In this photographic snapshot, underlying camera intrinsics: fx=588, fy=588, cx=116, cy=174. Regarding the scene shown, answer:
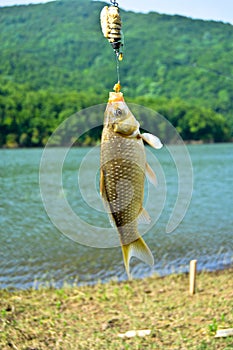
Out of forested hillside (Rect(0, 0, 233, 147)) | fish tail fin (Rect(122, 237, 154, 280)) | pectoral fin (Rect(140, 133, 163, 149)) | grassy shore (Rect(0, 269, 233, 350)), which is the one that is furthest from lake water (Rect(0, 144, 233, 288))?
forested hillside (Rect(0, 0, 233, 147))

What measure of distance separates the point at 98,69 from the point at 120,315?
91623mm

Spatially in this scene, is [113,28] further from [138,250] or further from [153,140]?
[138,250]

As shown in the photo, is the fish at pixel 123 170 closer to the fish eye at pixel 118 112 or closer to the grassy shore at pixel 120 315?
the fish eye at pixel 118 112

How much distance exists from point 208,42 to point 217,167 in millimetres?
49706

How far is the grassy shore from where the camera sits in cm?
578

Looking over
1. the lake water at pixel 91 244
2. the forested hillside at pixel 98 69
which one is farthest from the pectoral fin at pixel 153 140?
the forested hillside at pixel 98 69

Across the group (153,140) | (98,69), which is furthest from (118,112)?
(98,69)

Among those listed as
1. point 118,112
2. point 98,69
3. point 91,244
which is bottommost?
point 91,244

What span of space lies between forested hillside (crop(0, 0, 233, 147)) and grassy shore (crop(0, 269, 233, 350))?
34.0m

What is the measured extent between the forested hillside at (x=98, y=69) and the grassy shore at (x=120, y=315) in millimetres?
33957

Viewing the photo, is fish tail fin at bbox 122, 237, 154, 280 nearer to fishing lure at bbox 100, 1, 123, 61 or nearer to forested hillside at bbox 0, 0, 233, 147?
fishing lure at bbox 100, 1, 123, 61

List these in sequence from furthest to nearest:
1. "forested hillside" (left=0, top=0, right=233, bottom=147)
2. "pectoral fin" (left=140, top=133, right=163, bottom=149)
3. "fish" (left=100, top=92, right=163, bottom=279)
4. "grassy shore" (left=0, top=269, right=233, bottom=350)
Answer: "forested hillside" (left=0, top=0, right=233, bottom=147) < "grassy shore" (left=0, top=269, right=233, bottom=350) < "fish" (left=100, top=92, right=163, bottom=279) < "pectoral fin" (left=140, top=133, right=163, bottom=149)

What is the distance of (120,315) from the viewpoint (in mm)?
6910

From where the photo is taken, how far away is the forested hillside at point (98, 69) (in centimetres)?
6100
